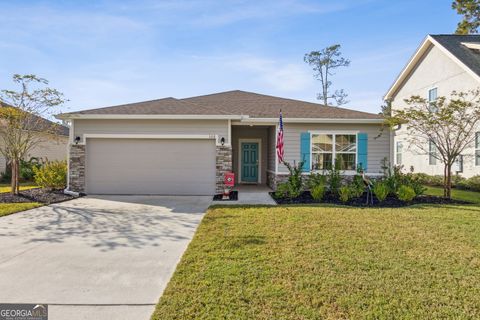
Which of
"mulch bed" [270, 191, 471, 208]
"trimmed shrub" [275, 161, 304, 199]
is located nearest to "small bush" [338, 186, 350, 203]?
"mulch bed" [270, 191, 471, 208]

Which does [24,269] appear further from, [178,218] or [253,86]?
[253,86]

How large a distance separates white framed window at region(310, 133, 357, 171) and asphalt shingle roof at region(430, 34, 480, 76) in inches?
254

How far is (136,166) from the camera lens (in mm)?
10445

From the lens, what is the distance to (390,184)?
377 inches

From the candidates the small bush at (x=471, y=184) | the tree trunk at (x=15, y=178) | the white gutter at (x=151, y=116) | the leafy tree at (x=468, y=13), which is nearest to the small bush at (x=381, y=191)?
the white gutter at (x=151, y=116)

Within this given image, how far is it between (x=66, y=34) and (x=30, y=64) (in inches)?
101

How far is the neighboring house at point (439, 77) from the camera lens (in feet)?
42.2

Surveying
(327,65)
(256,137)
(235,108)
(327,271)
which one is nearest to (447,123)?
(256,137)

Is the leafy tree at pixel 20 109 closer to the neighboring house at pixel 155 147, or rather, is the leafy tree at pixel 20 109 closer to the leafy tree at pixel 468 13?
the neighboring house at pixel 155 147

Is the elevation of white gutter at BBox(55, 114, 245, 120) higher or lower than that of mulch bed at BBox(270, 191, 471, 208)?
higher

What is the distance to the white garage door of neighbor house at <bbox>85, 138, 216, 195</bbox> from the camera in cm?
1042

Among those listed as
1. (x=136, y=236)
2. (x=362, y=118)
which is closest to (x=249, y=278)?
(x=136, y=236)

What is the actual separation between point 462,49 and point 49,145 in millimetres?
24781

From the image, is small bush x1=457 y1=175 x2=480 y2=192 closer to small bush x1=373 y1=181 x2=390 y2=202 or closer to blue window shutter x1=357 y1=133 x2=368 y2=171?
blue window shutter x1=357 y1=133 x2=368 y2=171
